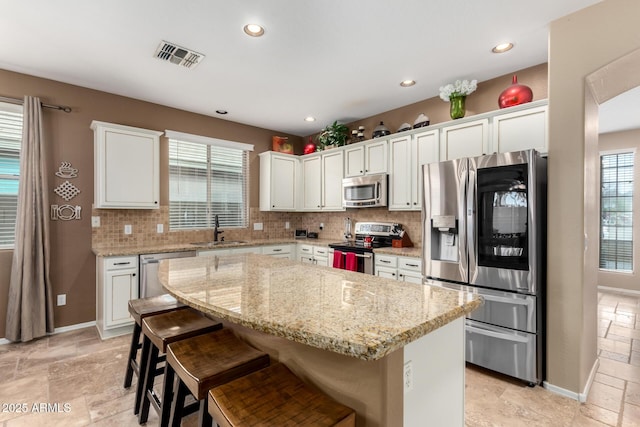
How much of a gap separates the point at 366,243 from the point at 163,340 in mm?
2779

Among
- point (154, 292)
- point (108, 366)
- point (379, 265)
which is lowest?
point (108, 366)

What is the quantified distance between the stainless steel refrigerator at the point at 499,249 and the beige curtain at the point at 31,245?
4.01 metres

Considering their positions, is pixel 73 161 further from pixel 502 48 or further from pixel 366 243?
pixel 502 48

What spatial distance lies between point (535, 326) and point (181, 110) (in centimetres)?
471

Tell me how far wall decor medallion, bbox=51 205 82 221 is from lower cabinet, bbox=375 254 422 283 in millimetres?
3480

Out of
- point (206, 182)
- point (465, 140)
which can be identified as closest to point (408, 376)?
point (465, 140)

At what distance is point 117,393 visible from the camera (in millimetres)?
2303

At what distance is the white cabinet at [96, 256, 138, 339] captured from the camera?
326 centimetres

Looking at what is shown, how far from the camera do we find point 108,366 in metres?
2.71

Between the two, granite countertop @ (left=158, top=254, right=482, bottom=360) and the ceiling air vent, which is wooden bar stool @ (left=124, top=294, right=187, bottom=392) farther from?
the ceiling air vent

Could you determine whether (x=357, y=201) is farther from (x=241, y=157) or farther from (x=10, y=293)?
(x=10, y=293)

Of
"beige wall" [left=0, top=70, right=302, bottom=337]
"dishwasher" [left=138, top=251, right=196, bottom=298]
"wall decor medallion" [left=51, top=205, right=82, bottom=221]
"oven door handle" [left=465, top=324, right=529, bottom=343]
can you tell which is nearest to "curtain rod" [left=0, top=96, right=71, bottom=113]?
"beige wall" [left=0, top=70, right=302, bottom=337]

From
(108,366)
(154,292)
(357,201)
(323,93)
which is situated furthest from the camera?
(357,201)

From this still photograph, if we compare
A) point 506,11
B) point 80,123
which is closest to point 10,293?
point 80,123
